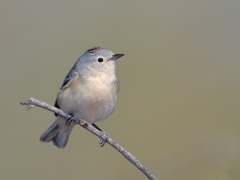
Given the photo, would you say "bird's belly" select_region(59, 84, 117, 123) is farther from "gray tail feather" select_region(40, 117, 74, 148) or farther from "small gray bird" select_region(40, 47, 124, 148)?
"gray tail feather" select_region(40, 117, 74, 148)

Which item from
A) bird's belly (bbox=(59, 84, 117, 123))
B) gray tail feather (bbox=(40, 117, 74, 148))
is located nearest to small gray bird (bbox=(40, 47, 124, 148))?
bird's belly (bbox=(59, 84, 117, 123))

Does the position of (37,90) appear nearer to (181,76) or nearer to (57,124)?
(57,124)

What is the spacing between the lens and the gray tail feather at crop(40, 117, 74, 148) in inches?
171

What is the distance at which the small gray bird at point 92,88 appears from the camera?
148 inches

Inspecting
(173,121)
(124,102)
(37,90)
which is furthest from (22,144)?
(173,121)

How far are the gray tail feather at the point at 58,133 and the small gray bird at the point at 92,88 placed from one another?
40cm

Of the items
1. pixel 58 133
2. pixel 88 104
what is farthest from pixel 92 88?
pixel 58 133

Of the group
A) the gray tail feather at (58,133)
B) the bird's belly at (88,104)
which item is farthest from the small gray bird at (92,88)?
the gray tail feather at (58,133)

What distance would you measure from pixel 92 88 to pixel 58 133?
804 millimetres

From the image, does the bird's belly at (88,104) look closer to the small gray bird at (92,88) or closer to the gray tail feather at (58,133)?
the small gray bird at (92,88)

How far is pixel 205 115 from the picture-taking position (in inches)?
193

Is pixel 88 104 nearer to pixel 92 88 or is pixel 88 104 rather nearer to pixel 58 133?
pixel 92 88

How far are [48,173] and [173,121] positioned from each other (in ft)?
4.29

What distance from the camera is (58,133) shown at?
440cm
